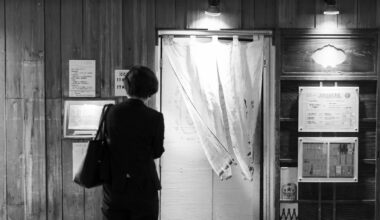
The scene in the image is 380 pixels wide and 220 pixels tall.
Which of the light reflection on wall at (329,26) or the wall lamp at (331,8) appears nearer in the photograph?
the wall lamp at (331,8)

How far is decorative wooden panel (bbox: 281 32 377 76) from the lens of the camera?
4.22 metres

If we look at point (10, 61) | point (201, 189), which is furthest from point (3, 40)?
point (201, 189)

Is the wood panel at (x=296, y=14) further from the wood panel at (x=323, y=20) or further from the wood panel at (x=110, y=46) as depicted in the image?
the wood panel at (x=110, y=46)

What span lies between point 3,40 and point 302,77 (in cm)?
305

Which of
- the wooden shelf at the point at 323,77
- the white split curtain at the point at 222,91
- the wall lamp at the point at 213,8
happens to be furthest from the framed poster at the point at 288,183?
the wall lamp at the point at 213,8

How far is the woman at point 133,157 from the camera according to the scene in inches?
106

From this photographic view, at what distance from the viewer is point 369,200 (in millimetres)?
4293

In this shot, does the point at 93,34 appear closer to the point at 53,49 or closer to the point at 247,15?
Answer: the point at 53,49

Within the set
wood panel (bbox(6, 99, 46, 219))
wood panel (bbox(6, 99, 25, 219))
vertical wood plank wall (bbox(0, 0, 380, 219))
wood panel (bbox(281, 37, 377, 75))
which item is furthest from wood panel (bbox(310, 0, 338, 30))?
wood panel (bbox(6, 99, 25, 219))

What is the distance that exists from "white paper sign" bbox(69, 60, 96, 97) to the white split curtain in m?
0.78

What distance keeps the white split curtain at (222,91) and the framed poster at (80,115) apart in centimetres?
83

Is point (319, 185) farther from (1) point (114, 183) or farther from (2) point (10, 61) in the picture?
(2) point (10, 61)

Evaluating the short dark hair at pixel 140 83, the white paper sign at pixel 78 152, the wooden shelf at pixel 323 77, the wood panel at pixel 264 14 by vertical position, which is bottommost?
the white paper sign at pixel 78 152

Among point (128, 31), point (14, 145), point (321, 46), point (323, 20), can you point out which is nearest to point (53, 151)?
point (14, 145)
